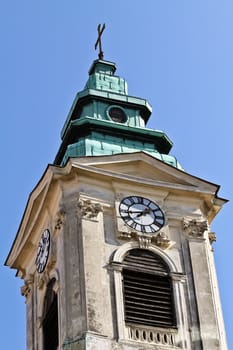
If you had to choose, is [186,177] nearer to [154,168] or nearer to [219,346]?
[154,168]

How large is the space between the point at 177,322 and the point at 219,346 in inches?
49.6

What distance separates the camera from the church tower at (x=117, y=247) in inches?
1441

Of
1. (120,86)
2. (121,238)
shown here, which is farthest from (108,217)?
(120,86)

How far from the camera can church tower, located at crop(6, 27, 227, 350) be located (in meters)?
36.6

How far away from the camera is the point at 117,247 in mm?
38125

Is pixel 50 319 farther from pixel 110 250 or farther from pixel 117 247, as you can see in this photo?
pixel 117 247

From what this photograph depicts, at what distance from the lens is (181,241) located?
39188mm

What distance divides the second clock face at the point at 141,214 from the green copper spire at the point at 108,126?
1.92 meters

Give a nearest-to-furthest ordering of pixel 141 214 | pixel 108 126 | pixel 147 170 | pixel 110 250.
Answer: pixel 110 250 < pixel 141 214 < pixel 147 170 < pixel 108 126

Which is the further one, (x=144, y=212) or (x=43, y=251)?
(x=43, y=251)

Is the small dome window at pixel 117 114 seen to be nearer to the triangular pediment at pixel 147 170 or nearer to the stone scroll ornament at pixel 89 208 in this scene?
the triangular pediment at pixel 147 170

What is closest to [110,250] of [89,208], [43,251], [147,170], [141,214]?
[89,208]

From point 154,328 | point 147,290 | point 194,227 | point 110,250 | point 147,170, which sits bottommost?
point 154,328

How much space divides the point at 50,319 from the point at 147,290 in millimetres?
2897
